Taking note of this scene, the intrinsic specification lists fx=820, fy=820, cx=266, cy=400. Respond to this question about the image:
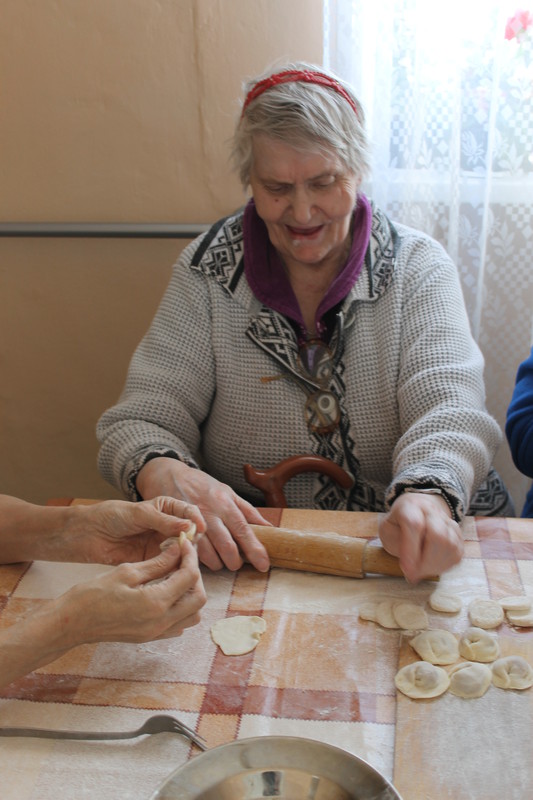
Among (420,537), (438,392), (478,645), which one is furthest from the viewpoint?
(438,392)

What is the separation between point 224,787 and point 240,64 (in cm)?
186

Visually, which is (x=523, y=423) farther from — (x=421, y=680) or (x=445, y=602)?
(x=421, y=680)

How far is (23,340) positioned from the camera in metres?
2.65

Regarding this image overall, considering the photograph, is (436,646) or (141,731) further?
(436,646)

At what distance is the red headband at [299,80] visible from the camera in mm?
1692

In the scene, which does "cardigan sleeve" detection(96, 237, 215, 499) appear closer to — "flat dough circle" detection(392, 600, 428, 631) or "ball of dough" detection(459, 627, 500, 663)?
"flat dough circle" detection(392, 600, 428, 631)

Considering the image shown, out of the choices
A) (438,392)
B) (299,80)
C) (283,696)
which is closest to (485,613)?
(283,696)

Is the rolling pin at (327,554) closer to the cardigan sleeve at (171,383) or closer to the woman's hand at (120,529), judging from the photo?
the woman's hand at (120,529)

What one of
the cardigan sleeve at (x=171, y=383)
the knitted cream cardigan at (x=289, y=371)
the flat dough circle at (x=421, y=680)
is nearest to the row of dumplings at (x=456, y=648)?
the flat dough circle at (x=421, y=680)

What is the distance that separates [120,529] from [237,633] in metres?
0.27

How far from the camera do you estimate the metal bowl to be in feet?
2.91

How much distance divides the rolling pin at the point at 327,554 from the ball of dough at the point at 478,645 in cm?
17

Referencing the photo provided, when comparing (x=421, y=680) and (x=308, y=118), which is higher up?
(x=308, y=118)

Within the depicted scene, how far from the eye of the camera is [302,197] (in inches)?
67.2
